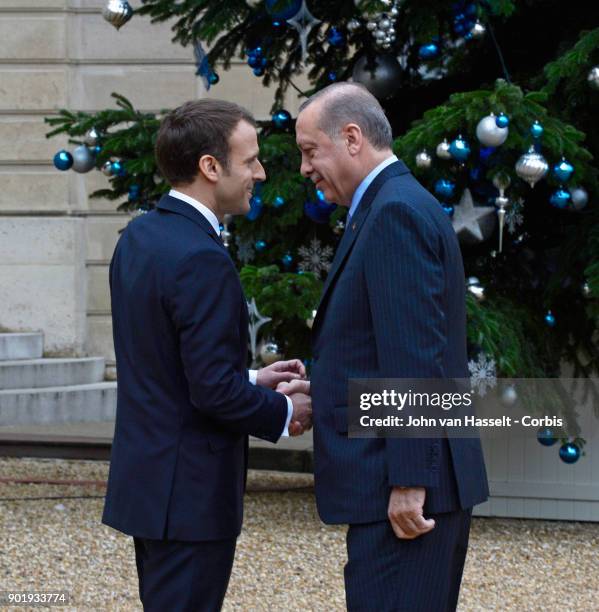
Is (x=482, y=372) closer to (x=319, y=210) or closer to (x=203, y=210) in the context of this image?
(x=319, y=210)

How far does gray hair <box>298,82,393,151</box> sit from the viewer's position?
2939 millimetres

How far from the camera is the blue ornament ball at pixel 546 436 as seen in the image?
19.8 feet

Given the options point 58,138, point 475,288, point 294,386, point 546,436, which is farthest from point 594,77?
point 58,138

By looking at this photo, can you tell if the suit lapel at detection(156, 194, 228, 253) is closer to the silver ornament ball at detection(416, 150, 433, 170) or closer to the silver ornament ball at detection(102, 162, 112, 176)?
the silver ornament ball at detection(416, 150, 433, 170)

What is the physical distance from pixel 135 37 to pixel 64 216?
166 centimetres

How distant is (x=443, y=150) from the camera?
5.30 m

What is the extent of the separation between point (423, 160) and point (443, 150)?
0.10 metres

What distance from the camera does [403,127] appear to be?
6.55m

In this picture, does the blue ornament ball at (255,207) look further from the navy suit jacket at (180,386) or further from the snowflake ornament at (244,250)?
the navy suit jacket at (180,386)

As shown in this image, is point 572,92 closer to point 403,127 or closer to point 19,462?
point 403,127

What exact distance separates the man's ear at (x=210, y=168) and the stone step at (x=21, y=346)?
7.78 m

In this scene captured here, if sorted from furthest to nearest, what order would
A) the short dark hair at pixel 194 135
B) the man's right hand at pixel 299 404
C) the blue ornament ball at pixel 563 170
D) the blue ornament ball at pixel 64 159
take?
the blue ornament ball at pixel 64 159 → the blue ornament ball at pixel 563 170 → the man's right hand at pixel 299 404 → the short dark hair at pixel 194 135

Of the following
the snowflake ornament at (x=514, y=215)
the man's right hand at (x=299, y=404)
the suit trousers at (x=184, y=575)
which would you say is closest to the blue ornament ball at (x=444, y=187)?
the snowflake ornament at (x=514, y=215)

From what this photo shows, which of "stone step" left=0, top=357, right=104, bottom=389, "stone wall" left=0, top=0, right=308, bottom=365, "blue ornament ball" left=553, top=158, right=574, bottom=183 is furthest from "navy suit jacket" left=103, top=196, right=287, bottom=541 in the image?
"stone wall" left=0, top=0, right=308, bottom=365
